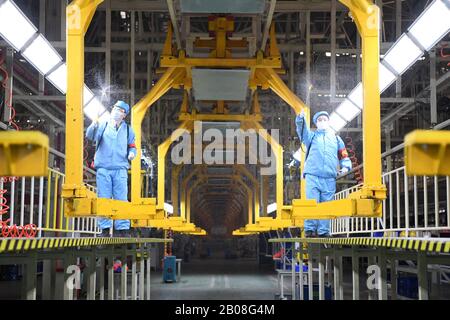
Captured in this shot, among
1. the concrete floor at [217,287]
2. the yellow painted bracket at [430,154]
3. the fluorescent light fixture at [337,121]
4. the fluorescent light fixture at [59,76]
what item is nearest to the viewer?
the yellow painted bracket at [430,154]

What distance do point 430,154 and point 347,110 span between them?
8.37 metres

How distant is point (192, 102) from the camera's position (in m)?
13.7

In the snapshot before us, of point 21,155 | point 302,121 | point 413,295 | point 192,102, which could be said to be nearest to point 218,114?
point 192,102

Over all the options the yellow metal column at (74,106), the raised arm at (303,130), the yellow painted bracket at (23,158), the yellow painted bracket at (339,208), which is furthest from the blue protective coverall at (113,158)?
the yellow painted bracket at (23,158)

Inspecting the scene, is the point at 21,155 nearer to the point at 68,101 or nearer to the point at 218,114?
the point at 68,101

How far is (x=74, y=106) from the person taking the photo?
6406 millimetres

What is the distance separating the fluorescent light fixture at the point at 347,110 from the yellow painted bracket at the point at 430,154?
26.3ft

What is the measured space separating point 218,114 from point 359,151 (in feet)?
20.7

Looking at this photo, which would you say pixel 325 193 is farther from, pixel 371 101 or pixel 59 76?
pixel 59 76

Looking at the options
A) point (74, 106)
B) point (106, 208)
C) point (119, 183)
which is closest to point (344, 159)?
point (119, 183)

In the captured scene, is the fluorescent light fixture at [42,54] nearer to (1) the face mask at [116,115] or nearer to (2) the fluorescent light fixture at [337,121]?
(1) the face mask at [116,115]

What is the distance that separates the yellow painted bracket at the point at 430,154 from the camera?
10.1 feet

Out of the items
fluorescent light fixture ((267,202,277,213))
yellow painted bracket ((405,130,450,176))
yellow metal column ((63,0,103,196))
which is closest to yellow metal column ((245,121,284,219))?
fluorescent light fixture ((267,202,277,213))
